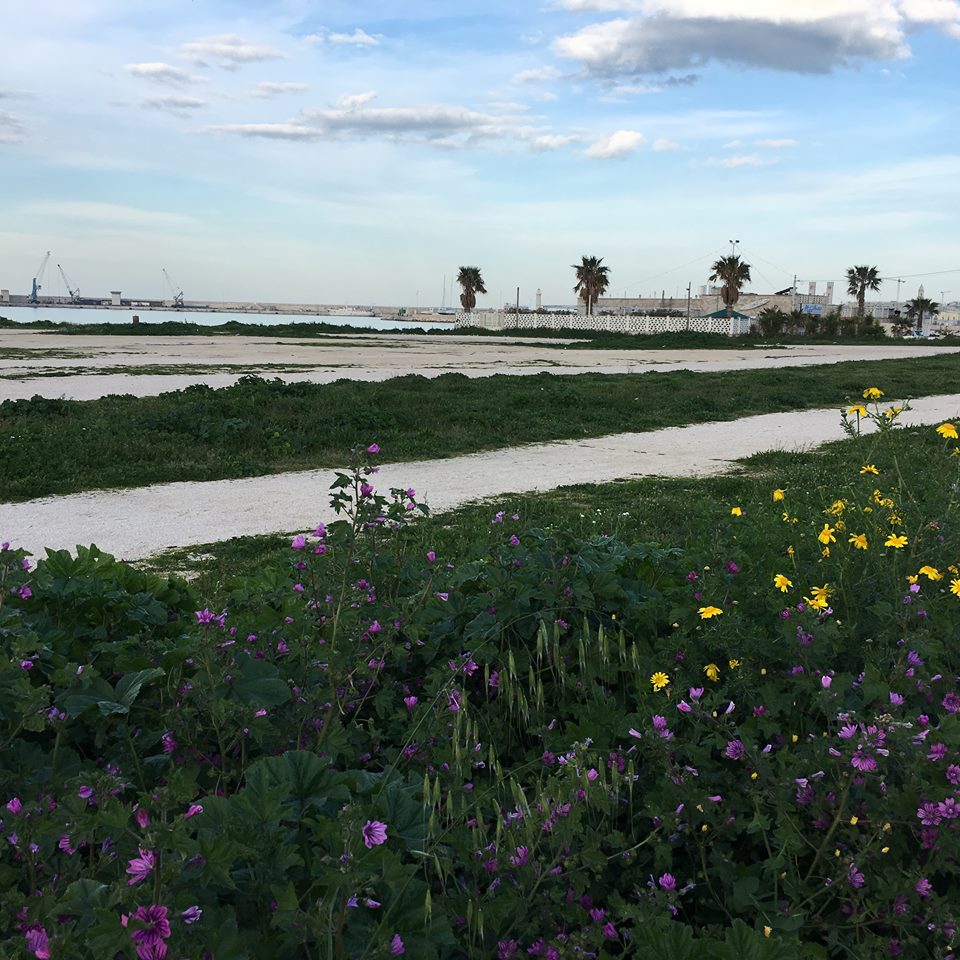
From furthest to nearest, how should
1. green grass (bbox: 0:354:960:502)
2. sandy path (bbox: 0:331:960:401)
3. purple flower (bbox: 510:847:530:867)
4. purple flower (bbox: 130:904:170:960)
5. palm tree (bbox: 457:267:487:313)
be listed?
palm tree (bbox: 457:267:487:313) < sandy path (bbox: 0:331:960:401) < green grass (bbox: 0:354:960:502) < purple flower (bbox: 510:847:530:867) < purple flower (bbox: 130:904:170:960)

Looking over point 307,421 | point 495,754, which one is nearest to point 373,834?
point 495,754

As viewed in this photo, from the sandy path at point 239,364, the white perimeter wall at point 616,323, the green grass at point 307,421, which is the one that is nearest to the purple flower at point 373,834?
the green grass at point 307,421

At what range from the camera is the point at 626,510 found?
7.41m

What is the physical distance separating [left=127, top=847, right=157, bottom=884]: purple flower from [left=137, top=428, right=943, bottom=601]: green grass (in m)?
2.49

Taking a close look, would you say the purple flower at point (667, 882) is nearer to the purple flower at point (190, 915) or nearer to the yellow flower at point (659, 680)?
the yellow flower at point (659, 680)

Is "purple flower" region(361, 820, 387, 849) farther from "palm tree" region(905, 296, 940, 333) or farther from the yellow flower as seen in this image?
"palm tree" region(905, 296, 940, 333)

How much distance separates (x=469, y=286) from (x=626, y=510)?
268ft

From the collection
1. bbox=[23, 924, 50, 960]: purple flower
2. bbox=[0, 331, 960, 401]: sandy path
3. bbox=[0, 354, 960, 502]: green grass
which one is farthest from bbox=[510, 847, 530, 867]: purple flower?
bbox=[0, 331, 960, 401]: sandy path

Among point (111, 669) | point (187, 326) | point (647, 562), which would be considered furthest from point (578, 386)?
point (187, 326)

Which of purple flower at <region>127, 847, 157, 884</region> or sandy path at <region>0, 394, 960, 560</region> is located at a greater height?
purple flower at <region>127, 847, 157, 884</region>

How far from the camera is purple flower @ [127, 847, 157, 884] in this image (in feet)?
4.91

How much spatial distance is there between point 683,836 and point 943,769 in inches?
27.2

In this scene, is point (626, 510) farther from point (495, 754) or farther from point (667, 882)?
point (667, 882)

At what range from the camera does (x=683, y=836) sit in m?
2.47
